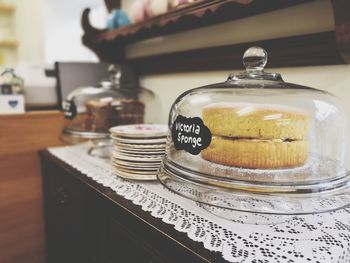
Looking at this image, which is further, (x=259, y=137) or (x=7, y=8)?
(x=7, y=8)

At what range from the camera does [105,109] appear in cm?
124

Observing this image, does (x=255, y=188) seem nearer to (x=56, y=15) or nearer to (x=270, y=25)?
(x=270, y=25)

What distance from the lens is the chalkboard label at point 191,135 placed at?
0.67 m

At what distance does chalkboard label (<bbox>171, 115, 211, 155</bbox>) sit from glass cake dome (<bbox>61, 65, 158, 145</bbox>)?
1.72 feet

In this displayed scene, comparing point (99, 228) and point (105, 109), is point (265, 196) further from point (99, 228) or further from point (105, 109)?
point (105, 109)

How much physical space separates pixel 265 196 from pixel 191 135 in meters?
0.20

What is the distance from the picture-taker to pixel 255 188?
573 millimetres

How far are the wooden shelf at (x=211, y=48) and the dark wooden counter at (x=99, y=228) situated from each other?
624 mm

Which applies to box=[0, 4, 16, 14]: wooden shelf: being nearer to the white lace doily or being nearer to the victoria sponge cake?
the white lace doily

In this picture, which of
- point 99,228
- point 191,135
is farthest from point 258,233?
point 99,228

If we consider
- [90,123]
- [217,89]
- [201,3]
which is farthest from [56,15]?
[217,89]

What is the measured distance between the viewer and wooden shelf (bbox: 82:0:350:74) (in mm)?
890

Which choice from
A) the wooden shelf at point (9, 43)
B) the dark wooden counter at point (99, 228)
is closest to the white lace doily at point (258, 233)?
the dark wooden counter at point (99, 228)

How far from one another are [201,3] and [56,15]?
186cm
